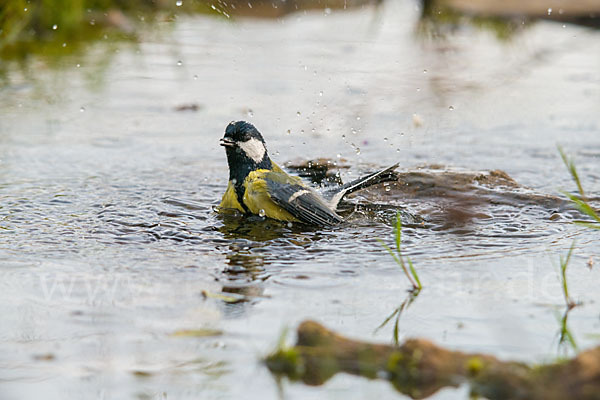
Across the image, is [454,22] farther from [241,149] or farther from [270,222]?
[270,222]

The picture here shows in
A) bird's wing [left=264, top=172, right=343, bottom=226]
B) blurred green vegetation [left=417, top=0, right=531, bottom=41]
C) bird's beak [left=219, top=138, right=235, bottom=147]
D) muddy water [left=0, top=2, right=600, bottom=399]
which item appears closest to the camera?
muddy water [left=0, top=2, right=600, bottom=399]

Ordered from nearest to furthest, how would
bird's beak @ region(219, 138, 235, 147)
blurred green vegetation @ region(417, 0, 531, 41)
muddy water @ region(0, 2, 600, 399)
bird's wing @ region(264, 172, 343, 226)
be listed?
muddy water @ region(0, 2, 600, 399)
bird's wing @ region(264, 172, 343, 226)
bird's beak @ region(219, 138, 235, 147)
blurred green vegetation @ region(417, 0, 531, 41)

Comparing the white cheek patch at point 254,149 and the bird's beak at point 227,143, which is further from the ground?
the bird's beak at point 227,143

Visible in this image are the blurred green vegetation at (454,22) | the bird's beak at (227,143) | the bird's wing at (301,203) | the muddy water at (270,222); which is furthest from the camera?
the blurred green vegetation at (454,22)

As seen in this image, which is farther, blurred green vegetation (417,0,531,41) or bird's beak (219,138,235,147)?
blurred green vegetation (417,0,531,41)

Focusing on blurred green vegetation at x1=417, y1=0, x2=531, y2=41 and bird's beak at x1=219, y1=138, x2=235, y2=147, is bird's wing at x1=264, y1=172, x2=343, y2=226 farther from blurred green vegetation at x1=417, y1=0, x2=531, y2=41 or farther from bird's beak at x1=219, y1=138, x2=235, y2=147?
blurred green vegetation at x1=417, y1=0, x2=531, y2=41

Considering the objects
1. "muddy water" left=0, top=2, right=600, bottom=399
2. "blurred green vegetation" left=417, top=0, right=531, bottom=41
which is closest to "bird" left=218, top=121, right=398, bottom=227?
"muddy water" left=0, top=2, right=600, bottom=399

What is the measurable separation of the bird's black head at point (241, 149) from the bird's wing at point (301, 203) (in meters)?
0.21

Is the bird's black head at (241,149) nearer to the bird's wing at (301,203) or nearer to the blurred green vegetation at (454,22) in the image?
the bird's wing at (301,203)

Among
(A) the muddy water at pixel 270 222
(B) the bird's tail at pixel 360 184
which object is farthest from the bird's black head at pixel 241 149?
(B) the bird's tail at pixel 360 184

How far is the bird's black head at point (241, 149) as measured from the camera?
5.30 meters

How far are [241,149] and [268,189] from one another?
0.40 metres

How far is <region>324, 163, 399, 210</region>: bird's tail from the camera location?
535 centimetres

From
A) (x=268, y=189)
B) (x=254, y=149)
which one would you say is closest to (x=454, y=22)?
(x=254, y=149)
